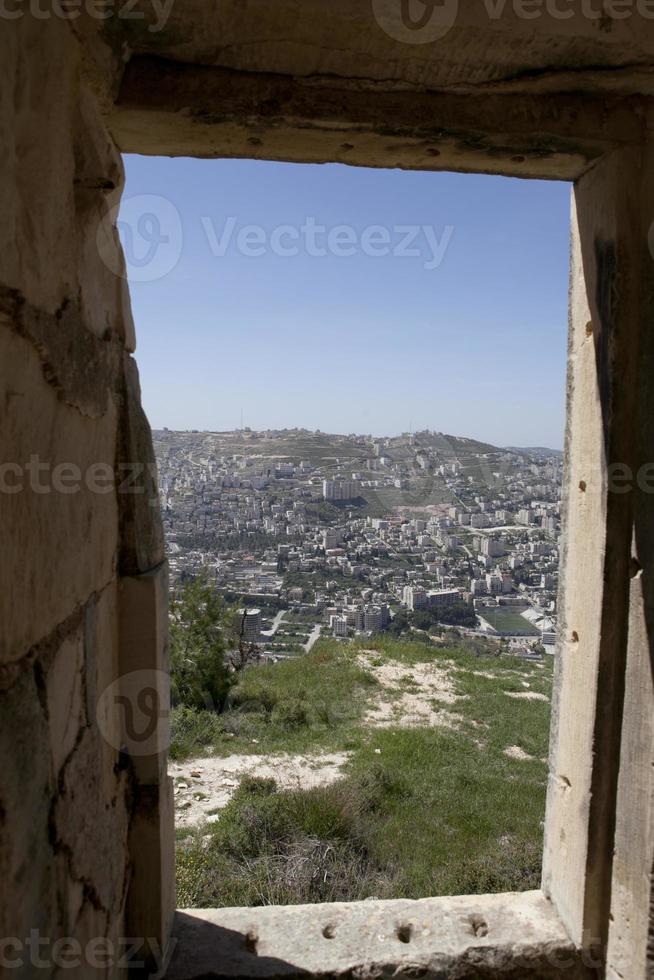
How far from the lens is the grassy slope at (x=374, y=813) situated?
374 centimetres

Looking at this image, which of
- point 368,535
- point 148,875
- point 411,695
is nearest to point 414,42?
point 148,875

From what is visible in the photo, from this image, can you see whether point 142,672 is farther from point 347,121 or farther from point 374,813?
point 374,813

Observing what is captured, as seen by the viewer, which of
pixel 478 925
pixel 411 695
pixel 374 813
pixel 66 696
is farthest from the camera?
pixel 411 695

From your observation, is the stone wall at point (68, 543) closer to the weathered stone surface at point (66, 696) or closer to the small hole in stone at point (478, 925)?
the weathered stone surface at point (66, 696)

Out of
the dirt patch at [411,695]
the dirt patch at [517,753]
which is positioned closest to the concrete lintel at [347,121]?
the dirt patch at [517,753]

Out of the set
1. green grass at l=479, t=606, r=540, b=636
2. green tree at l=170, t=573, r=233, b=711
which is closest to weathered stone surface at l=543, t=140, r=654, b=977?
green tree at l=170, t=573, r=233, b=711

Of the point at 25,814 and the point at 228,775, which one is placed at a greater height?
the point at 25,814

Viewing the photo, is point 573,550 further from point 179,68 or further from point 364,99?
point 179,68

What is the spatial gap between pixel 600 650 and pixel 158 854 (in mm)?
1483

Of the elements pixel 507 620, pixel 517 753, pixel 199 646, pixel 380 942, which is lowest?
pixel 507 620

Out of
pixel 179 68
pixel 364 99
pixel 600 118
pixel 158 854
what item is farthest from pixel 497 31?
pixel 158 854

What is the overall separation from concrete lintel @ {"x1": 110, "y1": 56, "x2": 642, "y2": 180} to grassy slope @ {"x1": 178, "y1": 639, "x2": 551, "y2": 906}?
11.7 feet

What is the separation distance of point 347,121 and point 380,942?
248 cm

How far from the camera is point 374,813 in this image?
16.0ft
